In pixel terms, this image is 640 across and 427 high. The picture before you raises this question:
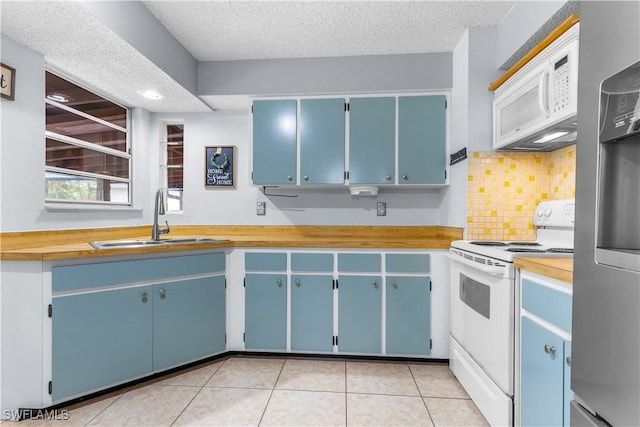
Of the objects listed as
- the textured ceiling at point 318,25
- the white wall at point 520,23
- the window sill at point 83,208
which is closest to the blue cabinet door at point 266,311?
the window sill at point 83,208

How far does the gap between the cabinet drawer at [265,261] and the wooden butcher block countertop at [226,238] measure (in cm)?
8

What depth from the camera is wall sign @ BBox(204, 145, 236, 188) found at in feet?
10.3

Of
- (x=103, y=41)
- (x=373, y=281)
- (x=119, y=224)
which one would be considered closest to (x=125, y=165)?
(x=119, y=224)

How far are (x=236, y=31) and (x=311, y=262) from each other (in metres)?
1.81

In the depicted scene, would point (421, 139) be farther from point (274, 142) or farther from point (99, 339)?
point (99, 339)

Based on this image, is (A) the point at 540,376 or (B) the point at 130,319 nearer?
(A) the point at 540,376

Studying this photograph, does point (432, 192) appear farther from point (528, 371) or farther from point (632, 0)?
point (632, 0)

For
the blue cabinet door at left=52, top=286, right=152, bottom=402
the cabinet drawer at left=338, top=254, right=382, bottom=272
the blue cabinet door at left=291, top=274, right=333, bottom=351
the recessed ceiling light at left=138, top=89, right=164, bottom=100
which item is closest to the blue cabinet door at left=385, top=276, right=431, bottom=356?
the cabinet drawer at left=338, top=254, right=382, bottom=272

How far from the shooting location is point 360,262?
2408 mm

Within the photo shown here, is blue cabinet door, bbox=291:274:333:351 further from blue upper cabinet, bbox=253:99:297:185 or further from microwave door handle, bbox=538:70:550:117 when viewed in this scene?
microwave door handle, bbox=538:70:550:117

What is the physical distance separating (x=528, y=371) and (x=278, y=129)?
2323 millimetres

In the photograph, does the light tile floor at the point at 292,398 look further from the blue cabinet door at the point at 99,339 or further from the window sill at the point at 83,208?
the window sill at the point at 83,208

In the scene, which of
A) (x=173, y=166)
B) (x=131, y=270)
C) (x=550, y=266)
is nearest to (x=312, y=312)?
(x=131, y=270)

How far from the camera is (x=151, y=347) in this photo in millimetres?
2080
